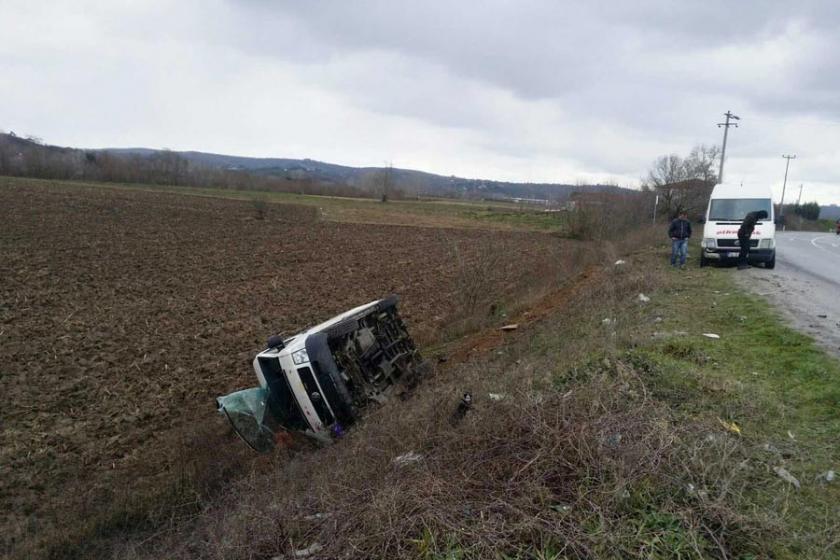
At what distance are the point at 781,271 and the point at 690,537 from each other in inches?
566

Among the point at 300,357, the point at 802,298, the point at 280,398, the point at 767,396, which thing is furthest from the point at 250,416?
the point at 802,298

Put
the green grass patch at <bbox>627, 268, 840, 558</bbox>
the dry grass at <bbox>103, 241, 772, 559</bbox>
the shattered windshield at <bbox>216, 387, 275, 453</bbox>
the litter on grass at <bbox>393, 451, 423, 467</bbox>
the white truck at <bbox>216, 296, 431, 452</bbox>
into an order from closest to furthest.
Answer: the dry grass at <bbox>103, 241, 772, 559</bbox> < the green grass patch at <bbox>627, 268, 840, 558</bbox> < the litter on grass at <bbox>393, 451, 423, 467</bbox> < the white truck at <bbox>216, 296, 431, 452</bbox> < the shattered windshield at <bbox>216, 387, 275, 453</bbox>

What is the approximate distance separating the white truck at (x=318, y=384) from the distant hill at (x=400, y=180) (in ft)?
114

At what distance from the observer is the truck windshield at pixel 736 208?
1502cm

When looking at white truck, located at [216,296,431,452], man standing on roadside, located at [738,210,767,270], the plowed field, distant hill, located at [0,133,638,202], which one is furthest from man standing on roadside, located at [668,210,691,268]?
distant hill, located at [0,133,638,202]

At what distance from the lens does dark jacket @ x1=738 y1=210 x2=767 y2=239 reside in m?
13.6

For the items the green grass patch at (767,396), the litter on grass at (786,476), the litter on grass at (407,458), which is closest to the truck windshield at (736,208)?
the green grass patch at (767,396)

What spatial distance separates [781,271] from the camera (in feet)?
48.3

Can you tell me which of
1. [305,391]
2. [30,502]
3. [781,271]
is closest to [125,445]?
[30,502]

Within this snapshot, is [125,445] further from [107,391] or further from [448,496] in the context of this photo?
[448,496]

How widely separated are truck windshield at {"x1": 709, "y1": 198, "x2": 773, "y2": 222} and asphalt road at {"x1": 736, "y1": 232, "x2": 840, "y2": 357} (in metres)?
1.62

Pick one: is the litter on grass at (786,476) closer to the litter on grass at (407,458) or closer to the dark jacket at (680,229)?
the litter on grass at (407,458)

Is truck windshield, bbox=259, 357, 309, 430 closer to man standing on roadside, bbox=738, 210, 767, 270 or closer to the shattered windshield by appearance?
the shattered windshield

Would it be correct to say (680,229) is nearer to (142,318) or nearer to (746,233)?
(746,233)
